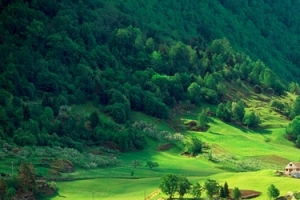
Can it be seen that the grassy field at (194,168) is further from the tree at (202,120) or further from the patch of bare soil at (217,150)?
the tree at (202,120)

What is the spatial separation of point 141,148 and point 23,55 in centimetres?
4128

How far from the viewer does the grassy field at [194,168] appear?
13100 centimetres

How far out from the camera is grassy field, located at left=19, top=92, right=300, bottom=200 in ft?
430

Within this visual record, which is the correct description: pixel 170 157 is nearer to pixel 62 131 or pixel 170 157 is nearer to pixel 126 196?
pixel 62 131

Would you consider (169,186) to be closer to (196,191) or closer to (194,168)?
(196,191)

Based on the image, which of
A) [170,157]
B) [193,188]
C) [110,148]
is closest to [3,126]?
[110,148]

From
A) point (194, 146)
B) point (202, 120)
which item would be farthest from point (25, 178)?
point (202, 120)

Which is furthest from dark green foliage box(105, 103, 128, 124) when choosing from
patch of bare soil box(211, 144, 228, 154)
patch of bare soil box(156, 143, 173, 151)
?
patch of bare soil box(211, 144, 228, 154)

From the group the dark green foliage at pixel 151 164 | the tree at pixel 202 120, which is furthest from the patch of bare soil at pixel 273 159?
the dark green foliage at pixel 151 164

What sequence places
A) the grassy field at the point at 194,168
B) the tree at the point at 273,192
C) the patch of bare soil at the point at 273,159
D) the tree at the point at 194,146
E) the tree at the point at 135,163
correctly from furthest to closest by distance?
the tree at the point at 194,146, the patch of bare soil at the point at 273,159, the tree at the point at 135,163, the grassy field at the point at 194,168, the tree at the point at 273,192

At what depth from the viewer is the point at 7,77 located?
615 ft

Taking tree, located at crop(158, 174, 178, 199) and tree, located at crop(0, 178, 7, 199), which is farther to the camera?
tree, located at crop(158, 174, 178, 199)

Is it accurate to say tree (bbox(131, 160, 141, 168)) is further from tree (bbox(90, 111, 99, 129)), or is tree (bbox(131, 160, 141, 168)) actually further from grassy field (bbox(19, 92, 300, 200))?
tree (bbox(90, 111, 99, 129))

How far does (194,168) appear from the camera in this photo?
16100cm
